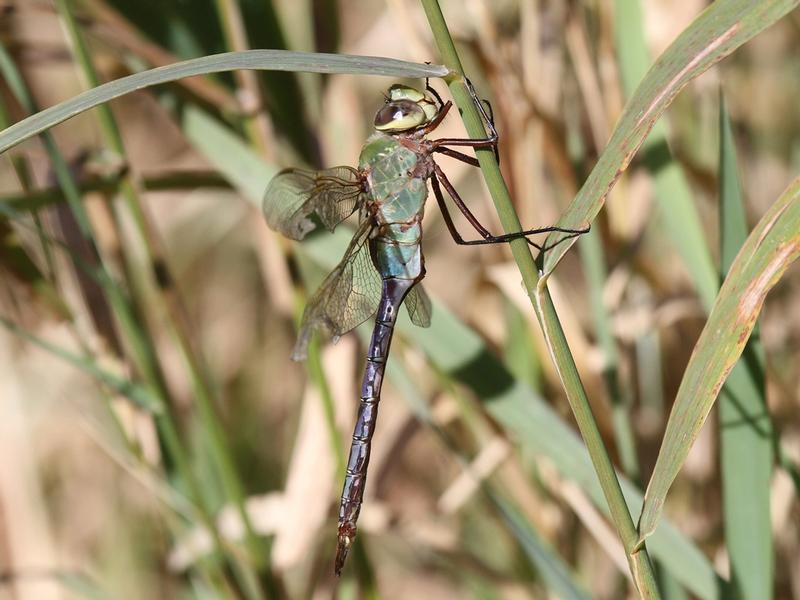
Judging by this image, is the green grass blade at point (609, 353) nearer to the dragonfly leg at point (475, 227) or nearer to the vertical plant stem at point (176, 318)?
the dragonfly leg at point (475, 227)

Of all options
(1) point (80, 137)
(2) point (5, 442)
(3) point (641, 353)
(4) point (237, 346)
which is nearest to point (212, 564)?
(2) point (5, 442)

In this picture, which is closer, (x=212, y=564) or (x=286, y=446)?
(x=212, y=564)

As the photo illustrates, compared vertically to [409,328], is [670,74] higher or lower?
lower

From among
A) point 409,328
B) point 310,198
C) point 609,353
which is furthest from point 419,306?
point 609,353

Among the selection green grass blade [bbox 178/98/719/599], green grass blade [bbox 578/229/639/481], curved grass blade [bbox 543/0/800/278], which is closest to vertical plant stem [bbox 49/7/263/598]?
green grass blade [bbox 178/98/719/599]

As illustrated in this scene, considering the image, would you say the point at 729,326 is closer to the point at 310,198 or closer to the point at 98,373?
the point at 310,198

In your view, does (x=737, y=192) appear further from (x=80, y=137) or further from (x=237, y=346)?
(x=80, y=137)
